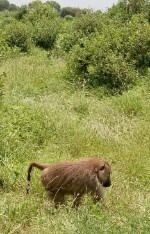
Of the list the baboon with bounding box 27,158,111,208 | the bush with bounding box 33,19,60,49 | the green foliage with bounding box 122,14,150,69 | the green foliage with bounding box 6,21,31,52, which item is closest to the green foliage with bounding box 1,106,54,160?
the baboon with bounding box 27,158,111,208

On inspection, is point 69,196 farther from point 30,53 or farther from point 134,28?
point 30,53

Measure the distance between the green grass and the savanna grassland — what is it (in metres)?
0.01

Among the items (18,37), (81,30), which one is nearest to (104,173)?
(81,30)

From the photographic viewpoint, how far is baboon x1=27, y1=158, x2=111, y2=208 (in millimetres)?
4898

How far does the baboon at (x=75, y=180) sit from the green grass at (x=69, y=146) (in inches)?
4.9

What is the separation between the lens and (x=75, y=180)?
4895 mm

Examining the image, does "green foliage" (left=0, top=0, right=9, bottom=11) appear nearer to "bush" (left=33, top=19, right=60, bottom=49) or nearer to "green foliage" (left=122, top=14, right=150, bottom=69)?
"bush" (left=33, top=19, right=60, bottom=49)

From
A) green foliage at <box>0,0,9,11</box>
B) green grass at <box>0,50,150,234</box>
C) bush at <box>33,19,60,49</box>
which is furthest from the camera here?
green foliage at <box>0,0,9,11</box>

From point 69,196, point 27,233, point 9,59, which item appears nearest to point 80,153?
point 69,196

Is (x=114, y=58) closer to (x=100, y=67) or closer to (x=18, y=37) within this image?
(x=100, y=67)

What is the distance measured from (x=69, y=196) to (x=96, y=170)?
1.60 feet

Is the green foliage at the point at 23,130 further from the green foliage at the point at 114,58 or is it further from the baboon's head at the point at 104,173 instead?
the green foliage at the point at 114,58

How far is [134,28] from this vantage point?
12.5 meters

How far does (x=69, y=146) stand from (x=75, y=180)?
2228 millimetres
